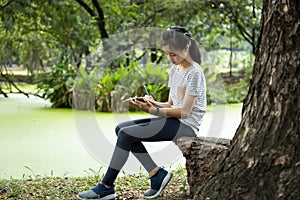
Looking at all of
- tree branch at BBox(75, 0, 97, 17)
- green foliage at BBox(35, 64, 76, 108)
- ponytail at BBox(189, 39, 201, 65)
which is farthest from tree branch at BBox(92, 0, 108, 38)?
ponytail at BBox(189, 39, 201, 65)

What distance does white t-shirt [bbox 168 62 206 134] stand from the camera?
7.66 feet

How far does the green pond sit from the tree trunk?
1.40 metres

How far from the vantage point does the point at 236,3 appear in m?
7.79

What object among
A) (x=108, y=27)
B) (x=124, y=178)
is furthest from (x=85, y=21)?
(x=124, y=178)

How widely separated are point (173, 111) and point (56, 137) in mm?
2358

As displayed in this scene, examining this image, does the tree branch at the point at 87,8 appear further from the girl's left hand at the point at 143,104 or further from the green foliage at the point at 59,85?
the girl's left hand at the point at 143,104

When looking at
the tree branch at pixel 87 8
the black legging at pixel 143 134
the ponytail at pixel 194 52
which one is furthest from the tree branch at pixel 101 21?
the black legging at pixel 143 134

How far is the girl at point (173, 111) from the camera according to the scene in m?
2.34

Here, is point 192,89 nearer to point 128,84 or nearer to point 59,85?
point 128,84

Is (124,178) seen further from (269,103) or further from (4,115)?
(4,115)

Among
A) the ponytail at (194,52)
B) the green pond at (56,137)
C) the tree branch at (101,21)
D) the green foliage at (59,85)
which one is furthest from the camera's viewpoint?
the tree branch at (101,21)

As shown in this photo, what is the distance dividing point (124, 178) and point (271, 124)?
1.30 m

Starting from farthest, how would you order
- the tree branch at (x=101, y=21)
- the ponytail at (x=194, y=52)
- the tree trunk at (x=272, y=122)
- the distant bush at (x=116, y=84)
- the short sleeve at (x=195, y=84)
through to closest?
1. the tree branch at (x=101, y=21)
2. the distant bush at (x=116, y=84)
3. the ponytail at (x=194, y=52)
4. the short sleeve at (x=195, y=84)
5. the tree trunk at (x=272, y=122)

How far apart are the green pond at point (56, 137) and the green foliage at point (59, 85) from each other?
0.17 meters
